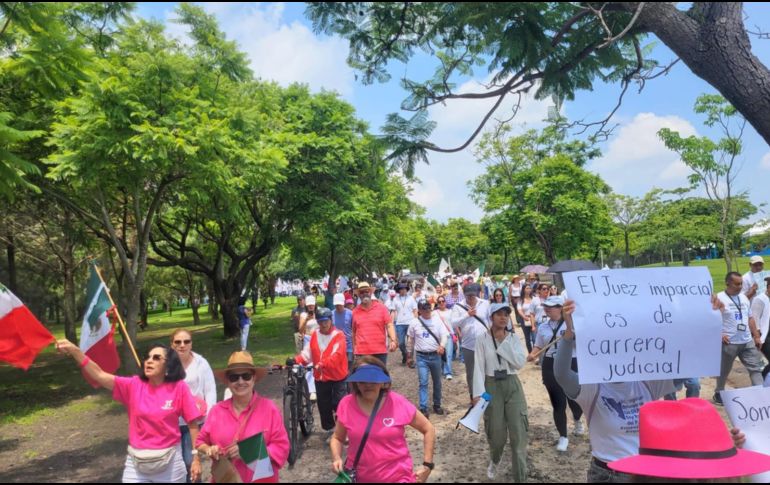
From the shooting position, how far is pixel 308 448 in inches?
272

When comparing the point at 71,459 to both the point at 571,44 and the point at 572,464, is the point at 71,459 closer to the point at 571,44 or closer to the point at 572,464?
the point at 572,464

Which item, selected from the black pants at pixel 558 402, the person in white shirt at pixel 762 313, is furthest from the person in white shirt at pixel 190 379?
the person in white shirt at pixel 762 313

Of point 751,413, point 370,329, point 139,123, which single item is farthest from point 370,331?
point 139,123

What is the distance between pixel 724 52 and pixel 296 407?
232 inches

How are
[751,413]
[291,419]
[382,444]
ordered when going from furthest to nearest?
[291,419] < [382,444] < [751,413]

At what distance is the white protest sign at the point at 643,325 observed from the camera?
3.26m

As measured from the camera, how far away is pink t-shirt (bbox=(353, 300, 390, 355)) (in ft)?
25.9

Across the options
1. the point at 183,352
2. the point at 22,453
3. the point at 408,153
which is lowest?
the point at 22,453

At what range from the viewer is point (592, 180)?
3369 cm

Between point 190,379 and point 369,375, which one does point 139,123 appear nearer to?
point 190,379

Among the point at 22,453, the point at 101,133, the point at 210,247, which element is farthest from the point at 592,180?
the point at 22,453

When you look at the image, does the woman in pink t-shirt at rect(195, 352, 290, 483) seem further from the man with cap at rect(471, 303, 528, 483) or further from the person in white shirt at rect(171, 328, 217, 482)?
the man with cap at rect(471, 303, 528, 483)

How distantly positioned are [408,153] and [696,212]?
58.3m

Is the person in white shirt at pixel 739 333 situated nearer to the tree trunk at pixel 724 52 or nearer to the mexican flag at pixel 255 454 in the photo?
the tree trunk at pixel 724 52
